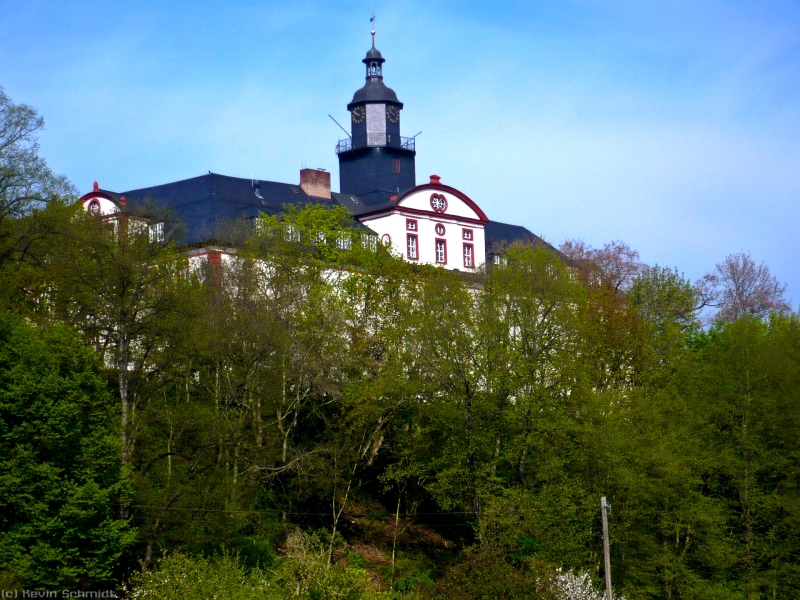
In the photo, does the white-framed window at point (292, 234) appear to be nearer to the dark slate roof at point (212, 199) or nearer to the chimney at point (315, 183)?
the dark slate roof at point (212, 199)

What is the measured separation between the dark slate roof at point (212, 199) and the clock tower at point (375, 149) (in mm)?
4647

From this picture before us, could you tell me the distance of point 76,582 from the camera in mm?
32281

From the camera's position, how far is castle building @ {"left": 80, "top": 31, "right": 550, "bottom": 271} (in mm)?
57625

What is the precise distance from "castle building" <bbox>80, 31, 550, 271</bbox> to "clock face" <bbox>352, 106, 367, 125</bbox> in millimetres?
55

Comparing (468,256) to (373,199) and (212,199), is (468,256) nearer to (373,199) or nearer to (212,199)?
(373,199)

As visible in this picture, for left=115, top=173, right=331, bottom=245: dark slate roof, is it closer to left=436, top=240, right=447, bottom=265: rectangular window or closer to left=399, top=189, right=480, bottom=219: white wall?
left=399, top=189, right=480, bottom=219: white wall

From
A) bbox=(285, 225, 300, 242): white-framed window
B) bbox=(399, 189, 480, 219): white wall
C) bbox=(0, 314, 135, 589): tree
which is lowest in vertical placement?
bbox=(0, 314, 135, 589): tree

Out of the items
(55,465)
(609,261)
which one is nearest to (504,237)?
(609,261)

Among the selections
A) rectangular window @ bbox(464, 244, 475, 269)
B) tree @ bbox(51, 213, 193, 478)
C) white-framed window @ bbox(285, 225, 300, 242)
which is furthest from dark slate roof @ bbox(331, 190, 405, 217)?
tree @ bbox(51, 213, 193, 478)

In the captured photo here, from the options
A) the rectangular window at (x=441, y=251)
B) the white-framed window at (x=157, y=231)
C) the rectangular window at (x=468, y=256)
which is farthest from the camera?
the rectangular window at (x=468, y=256)

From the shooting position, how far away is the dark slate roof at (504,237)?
67.7 meters

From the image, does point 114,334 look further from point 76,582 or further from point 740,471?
point 740,471

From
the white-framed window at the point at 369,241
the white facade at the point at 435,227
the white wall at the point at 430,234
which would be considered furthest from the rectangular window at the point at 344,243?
the white facade at the point at 435,227

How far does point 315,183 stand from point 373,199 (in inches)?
143
